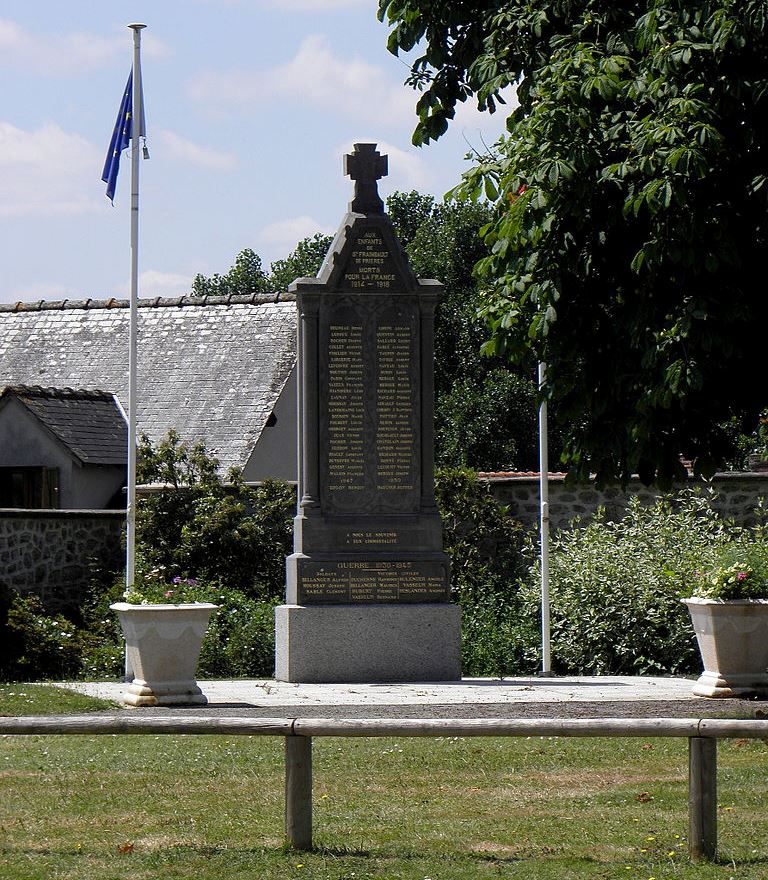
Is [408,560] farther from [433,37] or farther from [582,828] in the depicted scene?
[582,828]

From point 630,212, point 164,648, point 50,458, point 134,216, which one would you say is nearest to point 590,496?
point 134,216

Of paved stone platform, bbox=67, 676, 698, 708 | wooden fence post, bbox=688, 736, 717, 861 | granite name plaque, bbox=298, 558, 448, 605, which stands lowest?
paved stone platform, bbox=67, 676, 698, 708

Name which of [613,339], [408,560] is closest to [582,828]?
[613,339]

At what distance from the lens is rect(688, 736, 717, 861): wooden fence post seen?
6.98 metres

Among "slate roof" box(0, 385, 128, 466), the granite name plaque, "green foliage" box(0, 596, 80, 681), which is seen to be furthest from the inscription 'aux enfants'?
"slate roof" box(0, 385, 128, 466)

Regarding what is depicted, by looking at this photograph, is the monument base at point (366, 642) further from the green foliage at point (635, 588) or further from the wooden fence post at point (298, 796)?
the wooden fence post at point (298, 796)

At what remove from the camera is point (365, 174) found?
579 inches

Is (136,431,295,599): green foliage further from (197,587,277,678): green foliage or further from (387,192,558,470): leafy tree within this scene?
(387,192,558,470): leafy tree

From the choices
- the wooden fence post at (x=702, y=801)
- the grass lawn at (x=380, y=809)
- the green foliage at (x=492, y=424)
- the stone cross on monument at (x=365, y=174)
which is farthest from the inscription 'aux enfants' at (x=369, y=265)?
the green foliage at (x=492, y=424)

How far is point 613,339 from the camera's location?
31.0 feet

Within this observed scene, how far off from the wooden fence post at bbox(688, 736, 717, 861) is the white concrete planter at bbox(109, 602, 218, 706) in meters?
5.78

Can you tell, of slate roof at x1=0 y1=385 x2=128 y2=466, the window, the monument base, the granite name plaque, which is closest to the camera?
the monument base

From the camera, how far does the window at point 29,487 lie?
21.6 m

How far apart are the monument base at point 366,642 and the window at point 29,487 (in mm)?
8358
